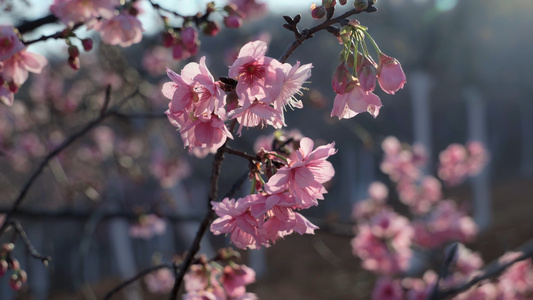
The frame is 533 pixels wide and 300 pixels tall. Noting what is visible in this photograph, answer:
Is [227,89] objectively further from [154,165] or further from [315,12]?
[154,165]

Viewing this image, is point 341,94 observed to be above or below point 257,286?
above

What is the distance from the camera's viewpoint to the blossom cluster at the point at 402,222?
10.0ft

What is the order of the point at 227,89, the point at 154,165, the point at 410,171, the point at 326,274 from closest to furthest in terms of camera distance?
the point at 227,89 → the point at 410,171 → the point at 154,165 → the point at 326,274

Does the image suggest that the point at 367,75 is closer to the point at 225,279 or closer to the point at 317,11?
the point at 317,11

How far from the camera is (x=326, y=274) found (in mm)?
9047

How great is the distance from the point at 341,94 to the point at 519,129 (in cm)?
1879

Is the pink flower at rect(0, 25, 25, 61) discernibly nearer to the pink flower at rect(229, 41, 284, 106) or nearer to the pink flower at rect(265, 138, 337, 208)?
the pink flower at rect(229, 41, 284, 106)

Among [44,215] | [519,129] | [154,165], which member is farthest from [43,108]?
[519,129]

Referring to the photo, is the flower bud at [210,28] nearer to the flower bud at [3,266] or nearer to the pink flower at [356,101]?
the pink flower at [356,101]

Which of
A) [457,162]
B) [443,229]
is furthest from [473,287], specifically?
[457,162]

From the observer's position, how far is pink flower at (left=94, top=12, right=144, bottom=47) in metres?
1.22

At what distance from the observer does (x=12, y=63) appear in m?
1.16

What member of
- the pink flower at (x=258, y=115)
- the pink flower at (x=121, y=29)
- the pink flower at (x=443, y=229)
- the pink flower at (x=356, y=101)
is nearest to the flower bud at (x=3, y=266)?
the pink flower at (x=121, y=29)

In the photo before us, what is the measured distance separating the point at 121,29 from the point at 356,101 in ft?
2.48
